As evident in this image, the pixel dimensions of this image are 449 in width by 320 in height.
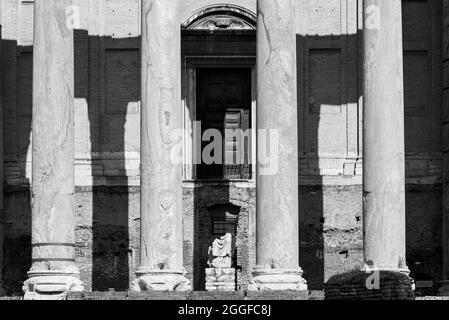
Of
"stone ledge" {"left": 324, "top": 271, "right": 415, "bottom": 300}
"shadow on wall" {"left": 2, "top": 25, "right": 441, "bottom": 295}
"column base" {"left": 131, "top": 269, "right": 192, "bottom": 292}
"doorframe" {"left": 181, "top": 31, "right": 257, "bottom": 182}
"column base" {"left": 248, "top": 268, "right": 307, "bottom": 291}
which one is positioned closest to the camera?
"stone ledge" {"left": 324, "top": 271, "right": 415, "bottom": 300}

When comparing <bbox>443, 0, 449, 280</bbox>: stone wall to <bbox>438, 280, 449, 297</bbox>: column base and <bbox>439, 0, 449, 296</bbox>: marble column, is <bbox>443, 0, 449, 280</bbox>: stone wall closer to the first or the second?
<bbox>439, 0, 449, 296</bbox>: marble column

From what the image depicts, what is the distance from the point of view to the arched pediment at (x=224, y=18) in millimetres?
50000

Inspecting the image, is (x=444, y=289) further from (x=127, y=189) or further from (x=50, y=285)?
(x=50, y=285)

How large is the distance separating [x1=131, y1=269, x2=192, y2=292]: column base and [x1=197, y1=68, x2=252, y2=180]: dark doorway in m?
7.18

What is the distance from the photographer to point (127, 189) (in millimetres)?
49031

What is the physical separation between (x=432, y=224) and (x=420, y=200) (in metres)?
0.76

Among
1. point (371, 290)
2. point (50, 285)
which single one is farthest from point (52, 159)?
point (371, 290)

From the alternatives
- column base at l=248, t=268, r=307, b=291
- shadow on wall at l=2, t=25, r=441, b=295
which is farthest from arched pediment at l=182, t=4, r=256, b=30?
column base at l=248, t=268, r=307, b=291

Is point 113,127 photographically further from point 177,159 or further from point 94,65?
point 177,159

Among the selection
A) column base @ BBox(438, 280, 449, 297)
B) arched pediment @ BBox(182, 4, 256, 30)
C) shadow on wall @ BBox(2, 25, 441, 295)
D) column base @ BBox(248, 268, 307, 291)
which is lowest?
column base @ BBox(438, 280, 449, 297)

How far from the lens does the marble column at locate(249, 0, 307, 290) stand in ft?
142

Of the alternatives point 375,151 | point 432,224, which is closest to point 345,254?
point 432,224

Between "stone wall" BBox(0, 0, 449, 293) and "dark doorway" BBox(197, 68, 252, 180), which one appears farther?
"dark doorway" BBox(197, 68, 252, 180)

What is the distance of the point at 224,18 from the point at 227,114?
2.78 metres
